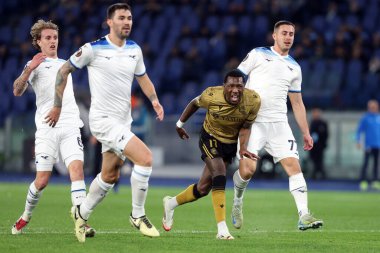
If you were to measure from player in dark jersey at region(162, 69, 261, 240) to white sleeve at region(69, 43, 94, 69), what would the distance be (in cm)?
162

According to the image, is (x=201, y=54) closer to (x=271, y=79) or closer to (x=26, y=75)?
(x=271, y=79)

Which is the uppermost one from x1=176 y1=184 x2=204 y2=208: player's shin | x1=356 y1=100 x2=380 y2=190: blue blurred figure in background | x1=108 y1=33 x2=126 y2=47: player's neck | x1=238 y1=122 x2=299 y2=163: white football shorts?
x1=108 y1=33 x2=126 y2=47: player's neck

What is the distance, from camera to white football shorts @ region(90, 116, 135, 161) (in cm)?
1106

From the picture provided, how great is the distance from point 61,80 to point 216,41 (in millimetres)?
21109

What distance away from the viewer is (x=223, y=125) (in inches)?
478

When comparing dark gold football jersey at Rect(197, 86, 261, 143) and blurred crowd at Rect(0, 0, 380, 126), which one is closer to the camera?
dark gold football jersey at Rect(197, 86, 261, 143)

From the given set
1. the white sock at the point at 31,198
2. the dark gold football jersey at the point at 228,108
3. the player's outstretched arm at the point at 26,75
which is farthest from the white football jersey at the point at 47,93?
the dark gold football jersey at the point at 228,108

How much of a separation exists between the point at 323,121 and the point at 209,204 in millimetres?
9259

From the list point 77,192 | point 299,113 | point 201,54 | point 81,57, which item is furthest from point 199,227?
point 201,54

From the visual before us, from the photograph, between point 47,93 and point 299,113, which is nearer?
point 47,93

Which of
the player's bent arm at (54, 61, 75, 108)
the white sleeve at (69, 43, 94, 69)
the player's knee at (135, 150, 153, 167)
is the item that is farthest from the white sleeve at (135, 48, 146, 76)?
the player's knee at (135, 150, 153, 167)

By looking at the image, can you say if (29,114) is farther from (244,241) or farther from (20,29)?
(244,241)

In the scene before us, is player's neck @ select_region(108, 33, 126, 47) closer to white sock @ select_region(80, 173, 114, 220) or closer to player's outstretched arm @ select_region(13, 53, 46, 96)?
player's outstretched arm @ select_region(13, 53, 46, 96)

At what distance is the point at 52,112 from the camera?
1102 centimetres
